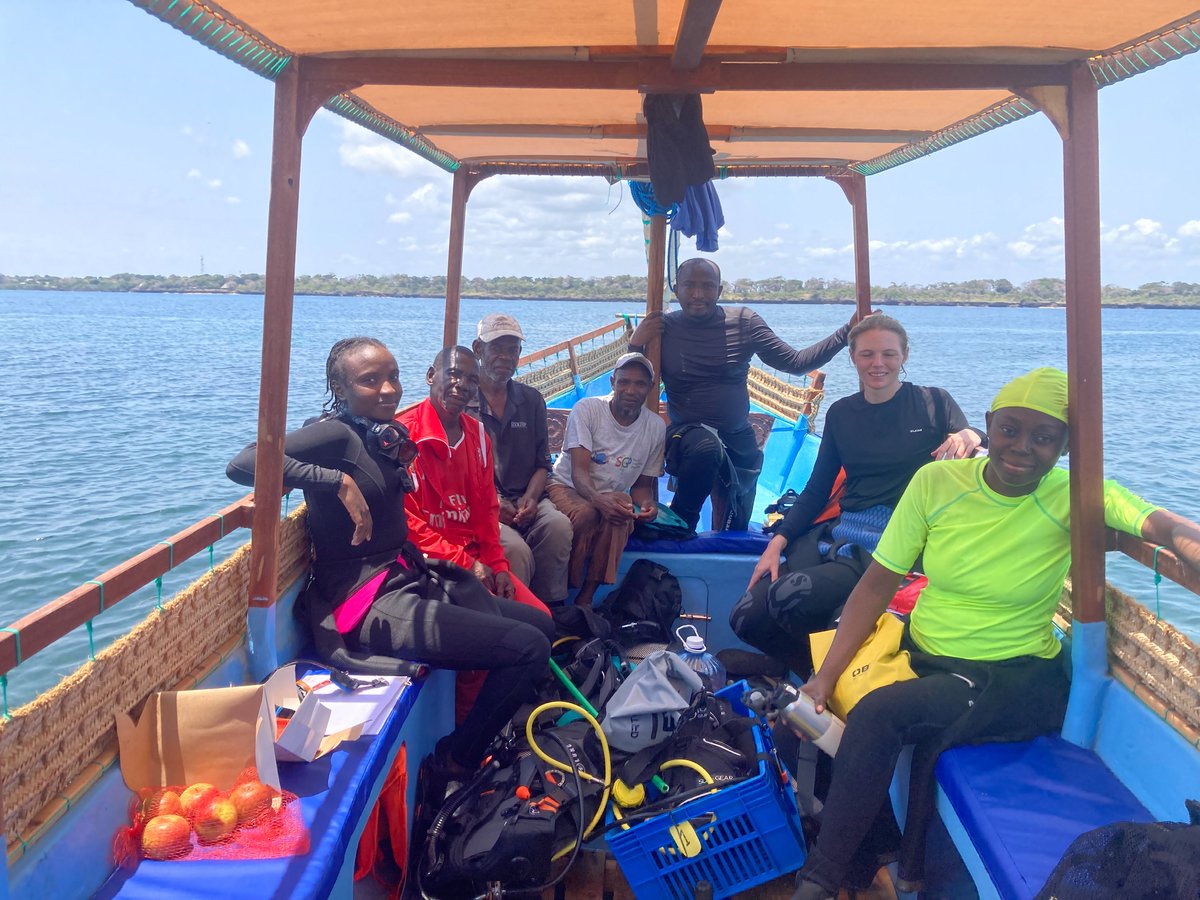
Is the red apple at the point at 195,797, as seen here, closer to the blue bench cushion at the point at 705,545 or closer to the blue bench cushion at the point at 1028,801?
the blue bench cushion at the point at 1028,801

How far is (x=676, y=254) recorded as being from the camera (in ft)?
17.1

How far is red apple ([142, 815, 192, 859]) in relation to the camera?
195 cm

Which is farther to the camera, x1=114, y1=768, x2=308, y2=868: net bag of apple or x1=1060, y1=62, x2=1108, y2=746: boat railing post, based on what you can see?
x1=1060, y1=62, x2=1108, y2=746: boat railing post

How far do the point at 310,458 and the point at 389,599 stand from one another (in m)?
0.54

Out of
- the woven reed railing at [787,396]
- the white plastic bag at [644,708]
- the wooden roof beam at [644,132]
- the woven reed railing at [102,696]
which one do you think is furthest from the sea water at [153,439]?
the woven reed railing at [787,396]

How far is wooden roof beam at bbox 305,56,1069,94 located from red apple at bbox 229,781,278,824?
2142 millimetres

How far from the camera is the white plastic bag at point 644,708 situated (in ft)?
9.43

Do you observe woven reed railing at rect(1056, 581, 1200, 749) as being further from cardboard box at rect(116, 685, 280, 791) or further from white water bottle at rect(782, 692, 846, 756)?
cardboard box at rect(116, 685, 280, 791)

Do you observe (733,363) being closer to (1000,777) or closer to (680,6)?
(680,6)

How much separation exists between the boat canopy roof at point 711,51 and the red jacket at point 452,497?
1280mm

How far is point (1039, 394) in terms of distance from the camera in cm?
243

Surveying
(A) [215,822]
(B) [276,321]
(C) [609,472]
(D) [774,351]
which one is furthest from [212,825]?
(D) [774,351]

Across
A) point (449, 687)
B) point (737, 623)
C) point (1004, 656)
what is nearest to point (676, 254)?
point (737, 623)

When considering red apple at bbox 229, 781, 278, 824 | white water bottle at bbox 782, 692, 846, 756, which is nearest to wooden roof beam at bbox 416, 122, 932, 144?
white water bottle at bbox 782, 692, 846, 756
